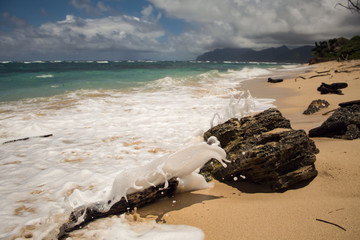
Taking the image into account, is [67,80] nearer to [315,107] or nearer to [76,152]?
[76,152]

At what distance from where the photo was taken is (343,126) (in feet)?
10.7

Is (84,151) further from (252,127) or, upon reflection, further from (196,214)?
(252,127)

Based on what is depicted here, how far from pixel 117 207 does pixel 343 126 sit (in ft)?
11.4

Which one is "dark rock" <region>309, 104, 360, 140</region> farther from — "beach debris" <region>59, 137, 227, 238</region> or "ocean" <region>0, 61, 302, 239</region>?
"beach debris" <region>59, 137, 227, 238</region>

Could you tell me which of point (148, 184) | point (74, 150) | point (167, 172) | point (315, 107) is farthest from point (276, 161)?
point (315, 107)

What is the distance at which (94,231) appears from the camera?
182 cm

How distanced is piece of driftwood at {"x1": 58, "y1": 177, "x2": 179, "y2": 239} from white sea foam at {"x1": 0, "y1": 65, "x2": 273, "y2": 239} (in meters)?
0.09

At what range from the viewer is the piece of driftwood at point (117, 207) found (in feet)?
6.07

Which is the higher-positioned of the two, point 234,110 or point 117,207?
point 234,110

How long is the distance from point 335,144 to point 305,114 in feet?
8.45

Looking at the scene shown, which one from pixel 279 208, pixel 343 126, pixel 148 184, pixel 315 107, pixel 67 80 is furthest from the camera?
pixel 67 80

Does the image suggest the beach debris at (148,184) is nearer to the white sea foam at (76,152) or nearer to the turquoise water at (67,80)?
the white sea foam at (76,152)

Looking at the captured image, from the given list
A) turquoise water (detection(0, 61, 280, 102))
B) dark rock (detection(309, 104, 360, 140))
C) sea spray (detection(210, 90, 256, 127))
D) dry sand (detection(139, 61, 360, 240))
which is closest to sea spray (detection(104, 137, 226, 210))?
dry sand (detection(139, 61, 360, 240))

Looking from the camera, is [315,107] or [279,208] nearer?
[279,208]
